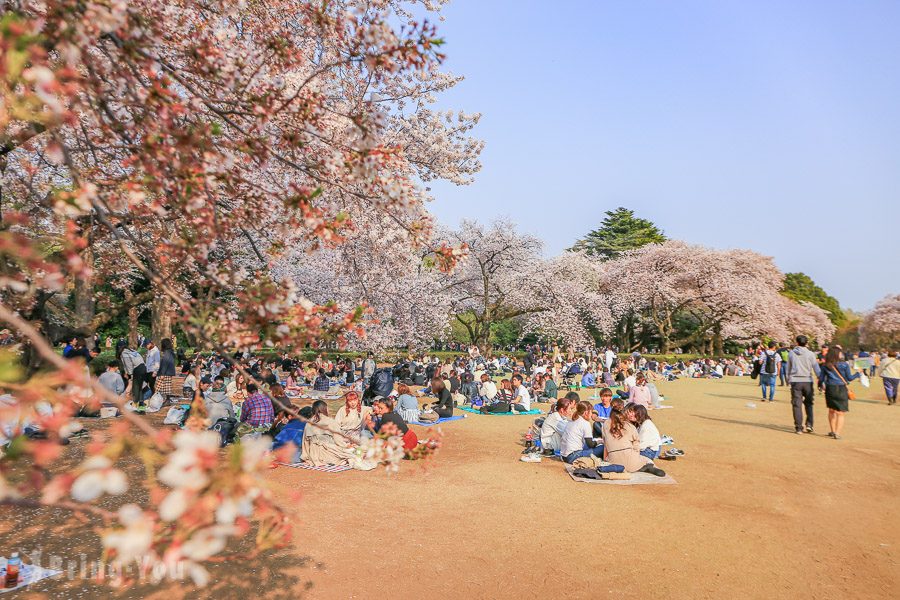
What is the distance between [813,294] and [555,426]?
51.8 meters

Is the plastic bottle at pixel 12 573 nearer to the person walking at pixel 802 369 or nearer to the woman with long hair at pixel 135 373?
the woman with long hair at pixel 135 373

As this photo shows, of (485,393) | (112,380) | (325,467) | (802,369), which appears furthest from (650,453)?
(112,380)

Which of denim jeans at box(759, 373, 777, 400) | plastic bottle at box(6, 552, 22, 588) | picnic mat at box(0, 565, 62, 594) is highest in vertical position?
denim jeans at box(759, 373, 777, 400)

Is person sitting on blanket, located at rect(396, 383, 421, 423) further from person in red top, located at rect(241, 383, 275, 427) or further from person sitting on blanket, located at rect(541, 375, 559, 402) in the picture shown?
person sitting on blanket, located at rect(541, 375, 559, 402)

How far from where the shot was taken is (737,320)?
36375mm

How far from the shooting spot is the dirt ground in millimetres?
4680

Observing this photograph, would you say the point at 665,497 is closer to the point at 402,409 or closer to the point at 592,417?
the point at 592,417

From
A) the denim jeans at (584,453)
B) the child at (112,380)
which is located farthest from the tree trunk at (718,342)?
the child at (112,380)

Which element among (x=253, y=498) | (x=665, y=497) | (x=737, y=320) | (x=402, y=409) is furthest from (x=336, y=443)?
(x=737, y=320)

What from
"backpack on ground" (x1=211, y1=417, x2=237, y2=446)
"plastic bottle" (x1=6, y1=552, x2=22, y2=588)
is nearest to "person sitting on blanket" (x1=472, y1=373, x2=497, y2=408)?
"backpack on ground" (x1=211, y1=417, x2=237, y2=446)

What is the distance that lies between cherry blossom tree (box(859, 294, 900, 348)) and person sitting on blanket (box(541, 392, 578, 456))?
41.5m

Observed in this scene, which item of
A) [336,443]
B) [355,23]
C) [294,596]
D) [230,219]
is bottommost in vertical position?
[294,596]

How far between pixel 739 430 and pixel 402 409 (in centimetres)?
725

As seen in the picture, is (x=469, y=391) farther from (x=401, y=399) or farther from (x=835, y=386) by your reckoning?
(x=835, y=386)
